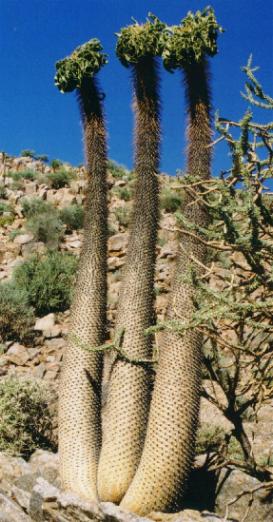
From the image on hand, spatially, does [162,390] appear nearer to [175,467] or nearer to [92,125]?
[175,467]

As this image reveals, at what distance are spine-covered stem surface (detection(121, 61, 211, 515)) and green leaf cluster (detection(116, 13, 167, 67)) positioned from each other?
165 cm

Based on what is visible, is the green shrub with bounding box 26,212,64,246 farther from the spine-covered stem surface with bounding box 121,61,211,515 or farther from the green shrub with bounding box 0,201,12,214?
the spine-covered stem surface with bounding box 121,61,211,515

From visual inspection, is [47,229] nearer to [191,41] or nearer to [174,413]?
[191,41]

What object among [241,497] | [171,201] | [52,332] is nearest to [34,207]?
[171,201]

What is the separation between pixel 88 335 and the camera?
7.42 m

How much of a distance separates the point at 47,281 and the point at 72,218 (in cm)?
483

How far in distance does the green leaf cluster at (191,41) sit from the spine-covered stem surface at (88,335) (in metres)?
1.23

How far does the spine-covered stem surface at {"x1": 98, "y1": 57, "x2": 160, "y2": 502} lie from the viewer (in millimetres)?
6492

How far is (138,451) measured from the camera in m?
6.59

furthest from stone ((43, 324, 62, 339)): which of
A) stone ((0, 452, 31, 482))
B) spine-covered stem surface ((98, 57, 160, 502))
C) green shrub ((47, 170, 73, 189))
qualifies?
green shrub ((47, 170, 73, 189))

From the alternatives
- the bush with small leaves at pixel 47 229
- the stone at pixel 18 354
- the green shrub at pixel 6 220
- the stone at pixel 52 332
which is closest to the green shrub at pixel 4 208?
the green shrub at pixel 6 220

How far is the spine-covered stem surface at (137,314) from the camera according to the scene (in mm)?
6492

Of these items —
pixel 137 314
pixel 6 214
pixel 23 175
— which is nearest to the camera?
pixel 137 314

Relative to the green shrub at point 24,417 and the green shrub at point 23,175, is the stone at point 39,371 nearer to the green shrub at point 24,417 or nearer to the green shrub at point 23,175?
the green shrub at point 24,417
